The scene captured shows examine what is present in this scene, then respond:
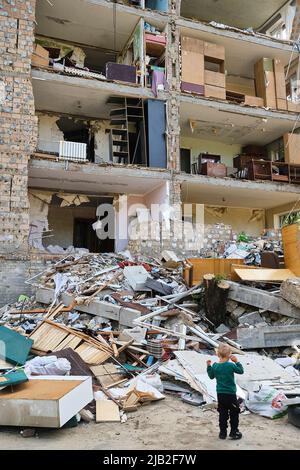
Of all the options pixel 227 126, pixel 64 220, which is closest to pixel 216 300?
pixel 227 126

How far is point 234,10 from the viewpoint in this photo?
20.0 m

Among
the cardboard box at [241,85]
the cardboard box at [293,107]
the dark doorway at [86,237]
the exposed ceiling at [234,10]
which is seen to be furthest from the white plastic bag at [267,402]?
the exposed ceiling at [234,10]

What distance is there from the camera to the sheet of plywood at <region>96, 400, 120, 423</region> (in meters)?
5.03

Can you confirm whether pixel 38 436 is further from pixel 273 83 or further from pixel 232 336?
pixel 273 83

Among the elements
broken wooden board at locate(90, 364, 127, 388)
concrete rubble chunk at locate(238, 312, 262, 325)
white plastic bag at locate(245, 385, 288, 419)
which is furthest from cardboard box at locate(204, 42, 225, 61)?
white plastic bag at locate(245, 385, 288, 419)

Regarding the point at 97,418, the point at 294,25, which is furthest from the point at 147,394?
the point at 294,25

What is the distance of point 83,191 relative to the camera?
17.2 metres

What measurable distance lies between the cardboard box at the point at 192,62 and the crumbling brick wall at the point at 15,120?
627 centimetres

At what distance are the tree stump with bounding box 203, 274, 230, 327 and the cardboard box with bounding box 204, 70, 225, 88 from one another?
455 inches

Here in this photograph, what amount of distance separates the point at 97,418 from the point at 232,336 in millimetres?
3465

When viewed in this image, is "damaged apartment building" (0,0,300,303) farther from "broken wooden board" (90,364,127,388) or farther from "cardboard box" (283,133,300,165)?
"broken wooden board" (90,364,127,388)

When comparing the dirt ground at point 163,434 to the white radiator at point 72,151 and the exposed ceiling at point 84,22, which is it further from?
the exposed ceiling at point 84,22

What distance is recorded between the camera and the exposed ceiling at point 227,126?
1719 centimetres
